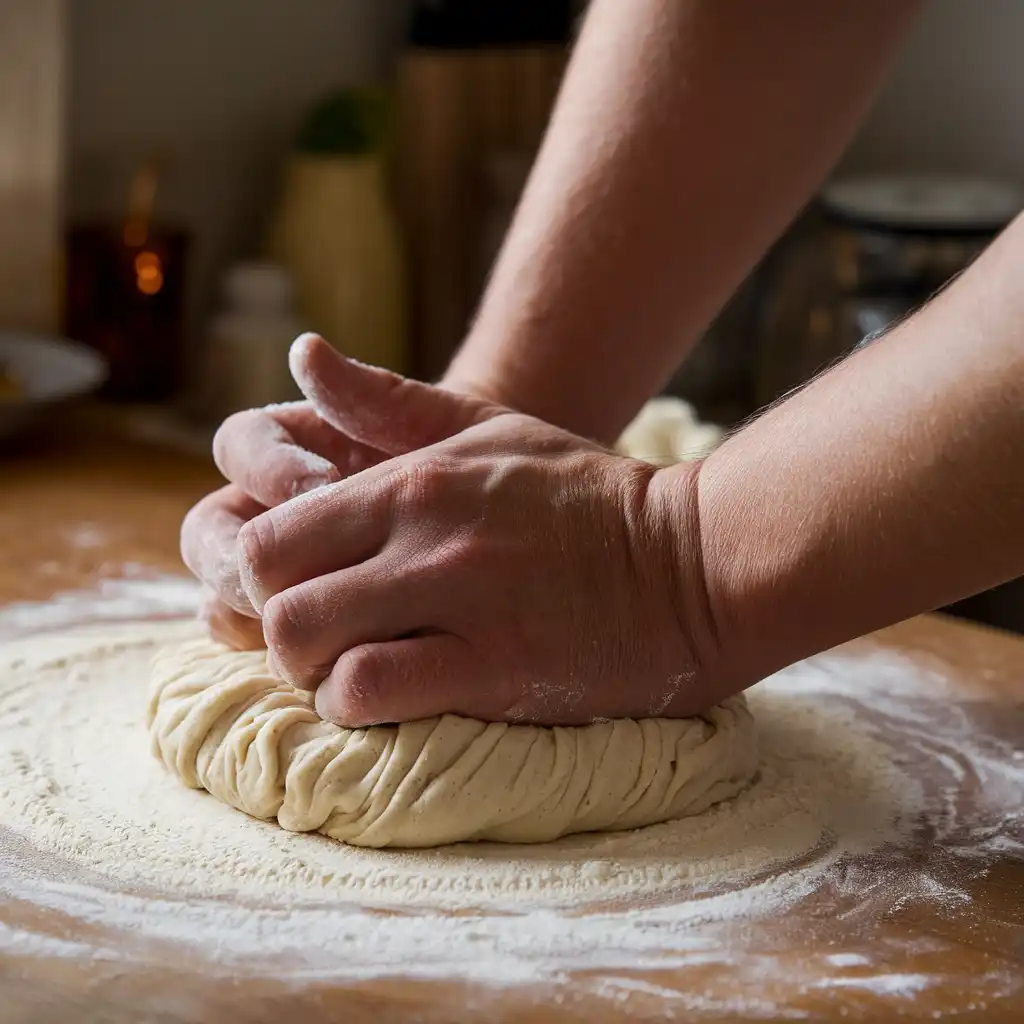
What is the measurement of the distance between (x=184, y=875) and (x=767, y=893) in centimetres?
42

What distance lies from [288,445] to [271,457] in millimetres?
23

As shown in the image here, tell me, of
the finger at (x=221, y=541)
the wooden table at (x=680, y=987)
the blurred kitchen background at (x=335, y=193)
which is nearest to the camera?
the wooden table at (x=680, y=987)

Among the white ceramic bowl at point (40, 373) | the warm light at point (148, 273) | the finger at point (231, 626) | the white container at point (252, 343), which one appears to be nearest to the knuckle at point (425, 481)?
the finger at point (231, 626)

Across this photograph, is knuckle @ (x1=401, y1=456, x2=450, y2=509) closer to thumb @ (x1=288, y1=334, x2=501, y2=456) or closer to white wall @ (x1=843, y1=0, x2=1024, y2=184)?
thumb @ (x1=288, y1=334, x2=501, y2=456)

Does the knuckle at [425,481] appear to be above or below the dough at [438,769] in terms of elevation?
above

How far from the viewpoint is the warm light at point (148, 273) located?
2.48m

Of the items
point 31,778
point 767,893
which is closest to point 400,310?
point 31,778

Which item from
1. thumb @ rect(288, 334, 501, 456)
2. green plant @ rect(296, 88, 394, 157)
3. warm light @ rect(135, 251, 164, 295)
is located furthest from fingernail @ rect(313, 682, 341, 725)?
green plant @ rect(296, 88, 394, 157)

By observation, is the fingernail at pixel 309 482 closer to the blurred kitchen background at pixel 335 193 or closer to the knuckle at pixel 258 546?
the knuckle at pixel 258 546

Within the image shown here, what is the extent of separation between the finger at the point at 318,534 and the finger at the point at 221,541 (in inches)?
1.6

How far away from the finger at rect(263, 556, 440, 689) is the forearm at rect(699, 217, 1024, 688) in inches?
8.9

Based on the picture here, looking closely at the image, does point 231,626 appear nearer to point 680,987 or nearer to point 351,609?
point 351,609

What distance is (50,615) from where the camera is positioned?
158cm

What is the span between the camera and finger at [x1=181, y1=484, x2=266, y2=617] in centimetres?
126
